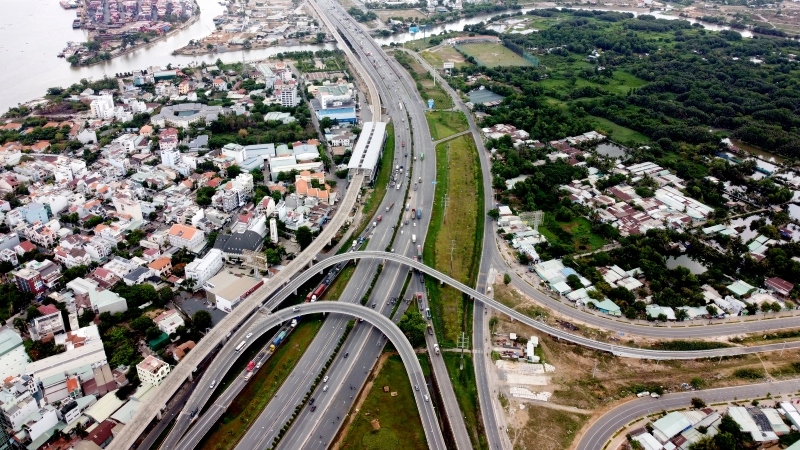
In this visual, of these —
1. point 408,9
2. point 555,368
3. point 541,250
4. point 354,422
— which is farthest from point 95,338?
point 408,9

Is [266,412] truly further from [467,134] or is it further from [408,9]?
[408,9]

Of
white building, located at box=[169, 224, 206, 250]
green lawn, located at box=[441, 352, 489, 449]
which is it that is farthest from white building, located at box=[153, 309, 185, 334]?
green lawn, located at box=[441, 352, 489, 449]

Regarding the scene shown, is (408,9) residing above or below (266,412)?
above

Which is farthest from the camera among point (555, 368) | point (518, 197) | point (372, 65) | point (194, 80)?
point (372, 65)

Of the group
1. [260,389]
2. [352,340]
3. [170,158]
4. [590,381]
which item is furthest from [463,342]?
[170,158]

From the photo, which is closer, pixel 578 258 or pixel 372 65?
pixel 578 258

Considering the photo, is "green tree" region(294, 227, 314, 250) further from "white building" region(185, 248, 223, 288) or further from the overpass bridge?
"white building" region(185, 248, 223, 288)

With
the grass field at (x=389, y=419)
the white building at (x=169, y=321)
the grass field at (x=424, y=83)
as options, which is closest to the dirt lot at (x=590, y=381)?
the grass field at (x=389, y=419)
